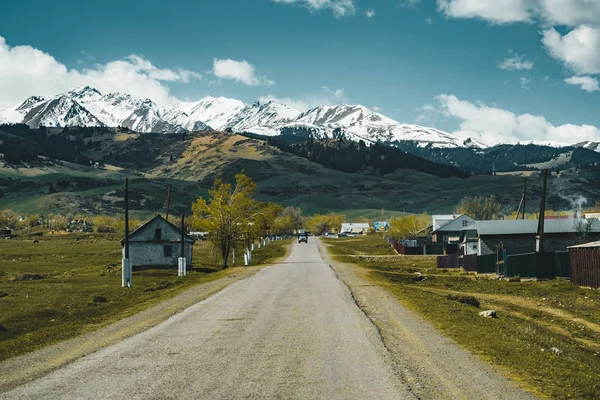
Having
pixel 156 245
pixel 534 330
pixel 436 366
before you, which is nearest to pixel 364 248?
pixel 156 245

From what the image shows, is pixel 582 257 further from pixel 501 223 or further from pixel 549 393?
pixel 501 223

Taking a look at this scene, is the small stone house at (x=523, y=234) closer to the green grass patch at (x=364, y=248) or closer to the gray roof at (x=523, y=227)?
the gray roof at (x=523, y=227)

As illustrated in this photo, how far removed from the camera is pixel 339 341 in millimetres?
15383

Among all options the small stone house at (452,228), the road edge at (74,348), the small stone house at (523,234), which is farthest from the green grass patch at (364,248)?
the road edge at (74,348)

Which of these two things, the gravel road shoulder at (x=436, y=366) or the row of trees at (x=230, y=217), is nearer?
the gravel road shoulder at (x=436, y=366)

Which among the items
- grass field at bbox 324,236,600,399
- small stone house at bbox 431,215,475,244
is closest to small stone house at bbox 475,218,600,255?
grass field at bbox 324,236,600,399

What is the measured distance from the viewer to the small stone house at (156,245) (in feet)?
218

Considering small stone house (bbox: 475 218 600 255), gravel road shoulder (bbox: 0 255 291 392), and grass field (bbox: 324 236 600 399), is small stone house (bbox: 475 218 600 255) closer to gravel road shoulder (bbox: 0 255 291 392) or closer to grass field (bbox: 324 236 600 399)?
grass field (bbox: 324 236 600 399)

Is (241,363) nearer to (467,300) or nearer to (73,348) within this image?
(73,348)

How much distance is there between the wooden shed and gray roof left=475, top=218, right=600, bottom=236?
1339 inches

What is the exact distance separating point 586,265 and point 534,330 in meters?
18.4

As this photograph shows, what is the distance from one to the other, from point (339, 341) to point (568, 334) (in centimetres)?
1042

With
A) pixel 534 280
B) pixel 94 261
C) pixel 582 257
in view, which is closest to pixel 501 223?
pixel 534 280

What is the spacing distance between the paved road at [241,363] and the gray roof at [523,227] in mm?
54886
